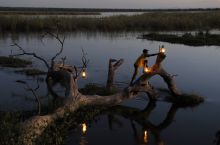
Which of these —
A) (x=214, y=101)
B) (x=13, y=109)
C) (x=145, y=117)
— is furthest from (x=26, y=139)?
(x=214, y=101)

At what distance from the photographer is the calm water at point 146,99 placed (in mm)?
11320

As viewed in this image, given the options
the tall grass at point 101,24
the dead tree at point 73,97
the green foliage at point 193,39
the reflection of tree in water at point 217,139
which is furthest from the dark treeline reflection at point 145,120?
the tall grass at point 101,24

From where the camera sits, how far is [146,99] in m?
14.9

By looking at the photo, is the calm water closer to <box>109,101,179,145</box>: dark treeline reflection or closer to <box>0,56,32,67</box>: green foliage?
<box>109,101,179,145</box>: dark treeline reflection

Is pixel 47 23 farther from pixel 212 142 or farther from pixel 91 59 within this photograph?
pixel 212 142

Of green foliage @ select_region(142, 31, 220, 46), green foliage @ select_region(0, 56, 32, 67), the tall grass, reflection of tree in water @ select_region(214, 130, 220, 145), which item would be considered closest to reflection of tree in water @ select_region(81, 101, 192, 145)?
reflection of tree in water @ select_region(214, 130, 220, 145)

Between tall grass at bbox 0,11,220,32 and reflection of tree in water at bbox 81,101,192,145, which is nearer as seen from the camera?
reflection of tree in water at bbox 81,101,192,145

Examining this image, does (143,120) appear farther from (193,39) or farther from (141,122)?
(193,39)

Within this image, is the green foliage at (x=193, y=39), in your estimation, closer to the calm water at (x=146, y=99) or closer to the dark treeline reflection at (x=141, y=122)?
the calm water at (x=146, y=99)

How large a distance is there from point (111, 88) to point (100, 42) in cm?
1684

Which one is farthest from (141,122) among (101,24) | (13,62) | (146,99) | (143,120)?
(101,24)

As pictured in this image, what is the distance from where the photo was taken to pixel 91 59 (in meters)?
24.0

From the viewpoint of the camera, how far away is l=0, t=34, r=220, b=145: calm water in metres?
11.3

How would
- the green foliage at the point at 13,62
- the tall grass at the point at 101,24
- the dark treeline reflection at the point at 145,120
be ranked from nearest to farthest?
1. the dark treeline reflection at the point at 145,120
2. the green foliage at the point at 13,62
3. the tall grass at the point at 101,24
